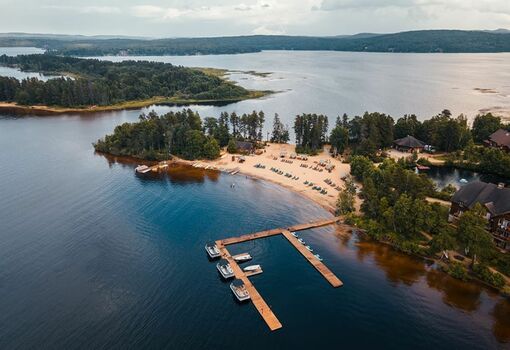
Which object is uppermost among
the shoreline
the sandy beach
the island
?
the island

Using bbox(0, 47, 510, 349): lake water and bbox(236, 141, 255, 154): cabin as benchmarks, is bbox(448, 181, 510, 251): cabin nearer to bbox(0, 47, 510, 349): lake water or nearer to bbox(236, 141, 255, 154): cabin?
bbox(0, 47, 510, 349): lake water

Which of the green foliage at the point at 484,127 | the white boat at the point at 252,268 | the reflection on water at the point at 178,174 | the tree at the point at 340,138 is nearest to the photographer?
the white boat at the point at 252,268

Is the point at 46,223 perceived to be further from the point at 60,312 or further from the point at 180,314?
the point at 180,314

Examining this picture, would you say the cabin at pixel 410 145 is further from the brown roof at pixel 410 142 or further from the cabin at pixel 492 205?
the cabin at pixel 492 205

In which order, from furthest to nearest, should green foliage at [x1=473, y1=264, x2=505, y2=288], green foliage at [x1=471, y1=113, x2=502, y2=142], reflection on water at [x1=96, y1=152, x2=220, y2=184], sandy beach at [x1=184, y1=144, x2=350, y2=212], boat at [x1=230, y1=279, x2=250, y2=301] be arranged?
green foliage at [x1=471, y1=113, x2=502, y2=142] < reflection on water at [x1=96, y1=152, x2=220, y2=184] < sandy beach at [x1=184, y1=144, x2=350, y2=212] < green foliage at [x1=473, y1=264, x2=505, y2=288] < boat at [x1=230, y1=279, x2=250, y2=301]

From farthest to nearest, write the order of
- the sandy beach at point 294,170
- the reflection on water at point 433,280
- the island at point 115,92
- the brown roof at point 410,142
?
the island at point 115,92, the brown roof at point 410,142, the sandy beach at point 294,170, the reflection on water at point 433,280

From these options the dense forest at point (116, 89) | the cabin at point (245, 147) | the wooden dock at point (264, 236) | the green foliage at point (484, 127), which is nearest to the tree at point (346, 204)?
the wooden dock at point (264, 236)

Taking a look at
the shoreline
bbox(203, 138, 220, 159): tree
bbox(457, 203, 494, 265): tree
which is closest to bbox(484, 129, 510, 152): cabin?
bbox(457, 203, 494, 265): tree
